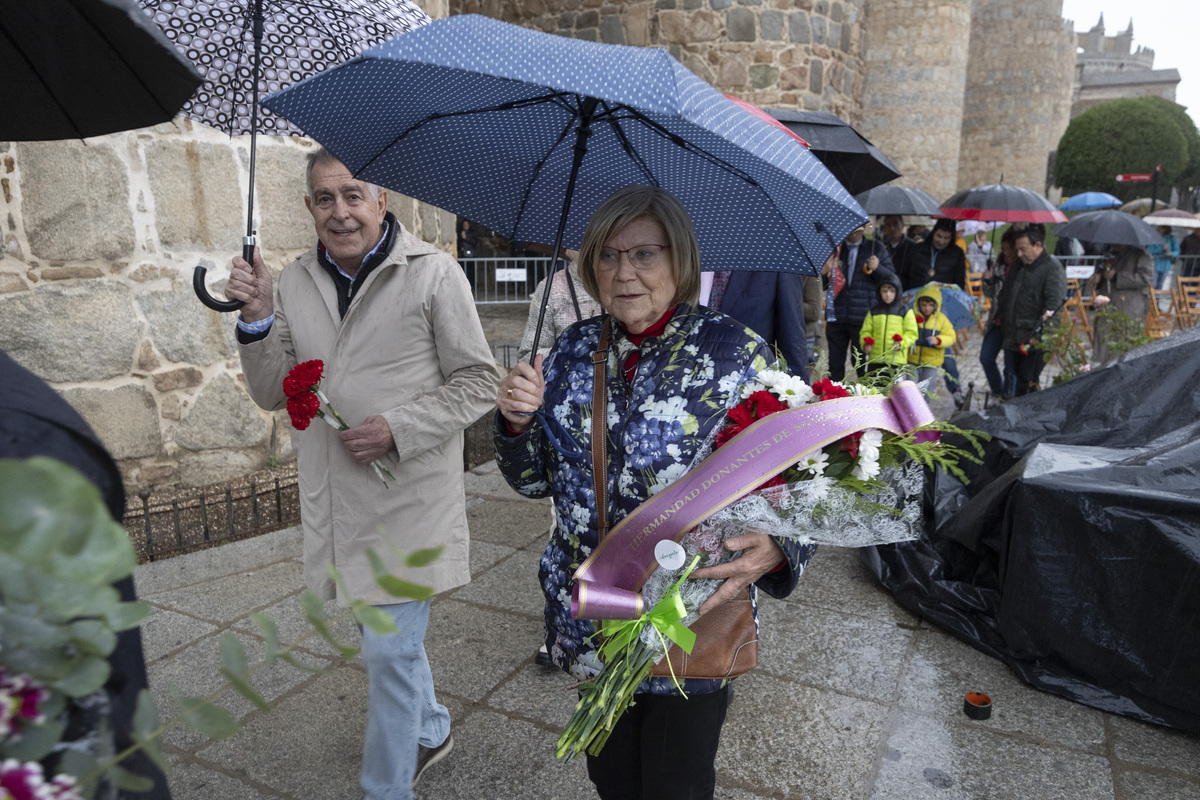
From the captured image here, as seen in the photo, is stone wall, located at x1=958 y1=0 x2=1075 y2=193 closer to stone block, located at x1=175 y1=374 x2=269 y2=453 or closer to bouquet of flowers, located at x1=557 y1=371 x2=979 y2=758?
stone block, located at x1=175 y1=374 x2=269 y2=453

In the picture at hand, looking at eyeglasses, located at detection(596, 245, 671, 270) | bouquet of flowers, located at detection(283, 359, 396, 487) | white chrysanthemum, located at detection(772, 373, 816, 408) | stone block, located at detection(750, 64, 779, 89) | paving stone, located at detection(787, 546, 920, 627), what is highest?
stone block, located at detection(750, 64, 779, 89)

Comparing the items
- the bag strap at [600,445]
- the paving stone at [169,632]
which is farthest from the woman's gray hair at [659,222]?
the paving stone at [169,632]

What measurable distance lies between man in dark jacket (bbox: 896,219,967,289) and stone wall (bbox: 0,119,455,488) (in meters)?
7.98

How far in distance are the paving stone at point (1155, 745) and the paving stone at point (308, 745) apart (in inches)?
113

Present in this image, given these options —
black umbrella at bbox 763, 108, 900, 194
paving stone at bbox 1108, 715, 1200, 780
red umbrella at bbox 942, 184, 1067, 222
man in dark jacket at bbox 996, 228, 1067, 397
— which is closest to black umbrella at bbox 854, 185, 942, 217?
red umbrella at bbox 942, 184, 1067, 222

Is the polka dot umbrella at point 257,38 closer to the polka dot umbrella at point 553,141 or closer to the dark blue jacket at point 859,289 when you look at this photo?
the polka dot umbrella at point 553,141

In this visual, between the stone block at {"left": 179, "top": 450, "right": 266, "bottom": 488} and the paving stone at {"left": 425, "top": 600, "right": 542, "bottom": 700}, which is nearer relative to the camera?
the paving stone at {"left": 425, "top": 600, "right": 542, "bottom": 700}

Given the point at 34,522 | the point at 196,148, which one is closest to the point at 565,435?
the point at 34,522

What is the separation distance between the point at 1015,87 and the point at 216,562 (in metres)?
32.7

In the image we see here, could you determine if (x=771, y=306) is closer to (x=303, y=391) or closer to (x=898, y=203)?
(x=303, y=391)

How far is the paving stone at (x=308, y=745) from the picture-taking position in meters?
2.80

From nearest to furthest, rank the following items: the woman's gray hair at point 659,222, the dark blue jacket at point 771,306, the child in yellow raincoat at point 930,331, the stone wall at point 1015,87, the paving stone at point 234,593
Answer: the woman's gray hair at point 659,222 → the paving stone at point 234,593 → the dark blue jacket at point 771,306 → the child in yellow raincoat at point 930,331 → the stone wall at point 1015,87

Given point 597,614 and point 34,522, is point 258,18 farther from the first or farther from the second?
point 34,522

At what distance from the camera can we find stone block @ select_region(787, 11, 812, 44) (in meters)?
10.6
